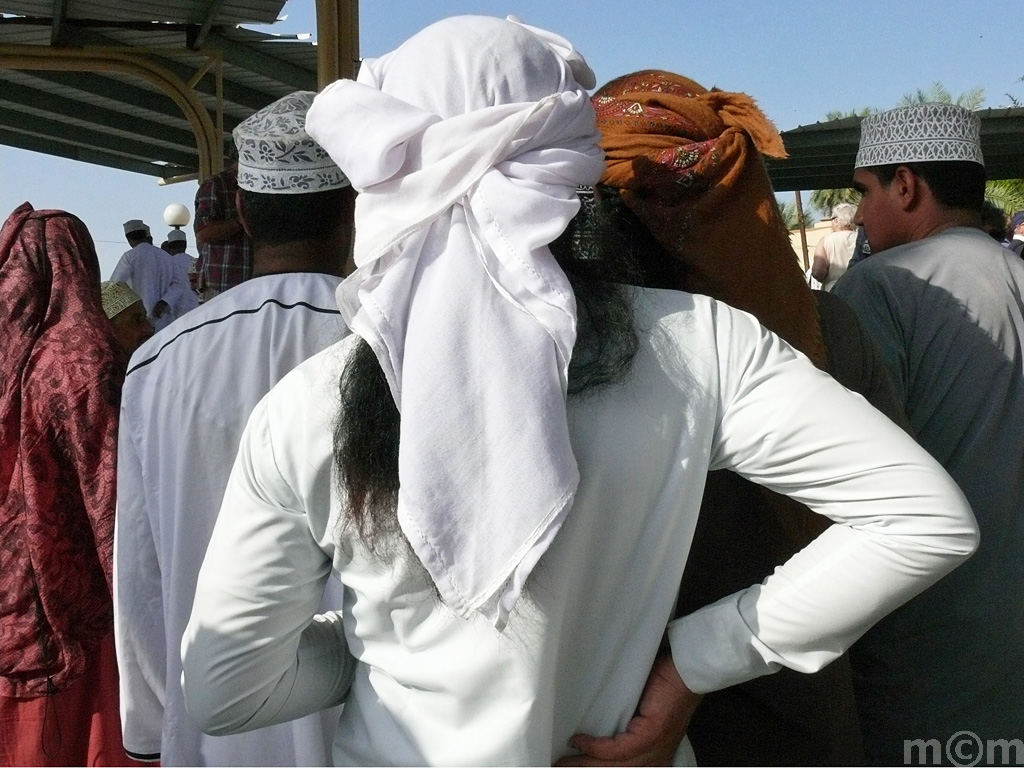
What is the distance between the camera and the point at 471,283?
116cm

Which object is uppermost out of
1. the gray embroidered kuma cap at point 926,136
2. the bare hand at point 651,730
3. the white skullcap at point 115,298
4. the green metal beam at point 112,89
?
the green metal beam at point 112,89

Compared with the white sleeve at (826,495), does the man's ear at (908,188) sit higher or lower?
Result: higher

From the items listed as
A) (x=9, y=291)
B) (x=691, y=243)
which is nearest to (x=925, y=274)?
(x=691, y=243)

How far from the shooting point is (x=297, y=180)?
7.00 ft

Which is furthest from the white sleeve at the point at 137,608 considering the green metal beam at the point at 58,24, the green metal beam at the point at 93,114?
the green metal beam at the point at 93,114

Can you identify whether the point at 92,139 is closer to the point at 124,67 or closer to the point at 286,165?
the point at 124,67

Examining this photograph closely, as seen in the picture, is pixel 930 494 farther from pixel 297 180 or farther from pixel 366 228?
pixel 297 180

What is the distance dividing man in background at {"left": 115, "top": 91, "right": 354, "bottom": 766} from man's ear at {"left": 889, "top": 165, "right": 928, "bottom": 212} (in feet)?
4.74

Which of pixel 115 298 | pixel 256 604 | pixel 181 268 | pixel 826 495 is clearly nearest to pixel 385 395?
pixel 256 604

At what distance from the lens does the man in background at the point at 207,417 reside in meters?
2.07

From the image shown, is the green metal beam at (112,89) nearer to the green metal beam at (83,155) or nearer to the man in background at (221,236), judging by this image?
the green metal beam at (83,155)

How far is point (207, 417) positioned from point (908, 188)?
183 centimetres

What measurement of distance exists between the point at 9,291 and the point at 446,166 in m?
1.71

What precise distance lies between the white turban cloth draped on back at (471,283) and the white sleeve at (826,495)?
0.23 m
